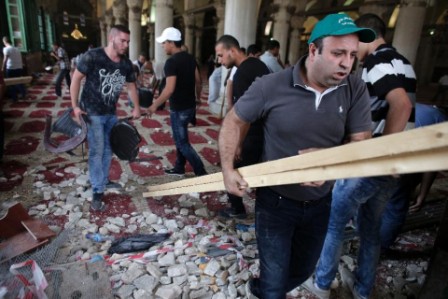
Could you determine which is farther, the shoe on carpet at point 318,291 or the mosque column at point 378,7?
the mosque column at point 378,7

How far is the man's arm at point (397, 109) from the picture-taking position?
2.13 metres

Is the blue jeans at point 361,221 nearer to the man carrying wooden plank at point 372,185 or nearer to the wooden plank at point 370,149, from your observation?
the man carrying wooden plank at point 372,185

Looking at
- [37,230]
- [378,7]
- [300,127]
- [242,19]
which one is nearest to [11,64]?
[242,19]

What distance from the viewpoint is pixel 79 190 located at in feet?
13.9

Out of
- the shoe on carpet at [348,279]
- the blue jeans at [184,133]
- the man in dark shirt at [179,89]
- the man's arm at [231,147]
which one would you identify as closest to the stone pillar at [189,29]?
the man in dark shirt at [179,89]

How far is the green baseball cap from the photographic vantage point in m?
1.53

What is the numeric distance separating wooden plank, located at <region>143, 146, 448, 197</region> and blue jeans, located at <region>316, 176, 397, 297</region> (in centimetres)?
90

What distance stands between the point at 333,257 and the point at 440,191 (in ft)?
12.2

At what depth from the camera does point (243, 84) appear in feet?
11.1

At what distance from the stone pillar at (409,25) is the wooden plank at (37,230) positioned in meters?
11.0

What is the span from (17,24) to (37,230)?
16.4 meters

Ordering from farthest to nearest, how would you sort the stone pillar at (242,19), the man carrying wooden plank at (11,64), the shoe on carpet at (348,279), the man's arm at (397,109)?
the man carrying wooden plank at (11,64) → the stone pillar at (242,19) → the shoe on carpet at (348,279) → the man's arm at (397,109)

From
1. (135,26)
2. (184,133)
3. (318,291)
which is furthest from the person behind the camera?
(135,26)

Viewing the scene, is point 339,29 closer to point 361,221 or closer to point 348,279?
point 361,221
